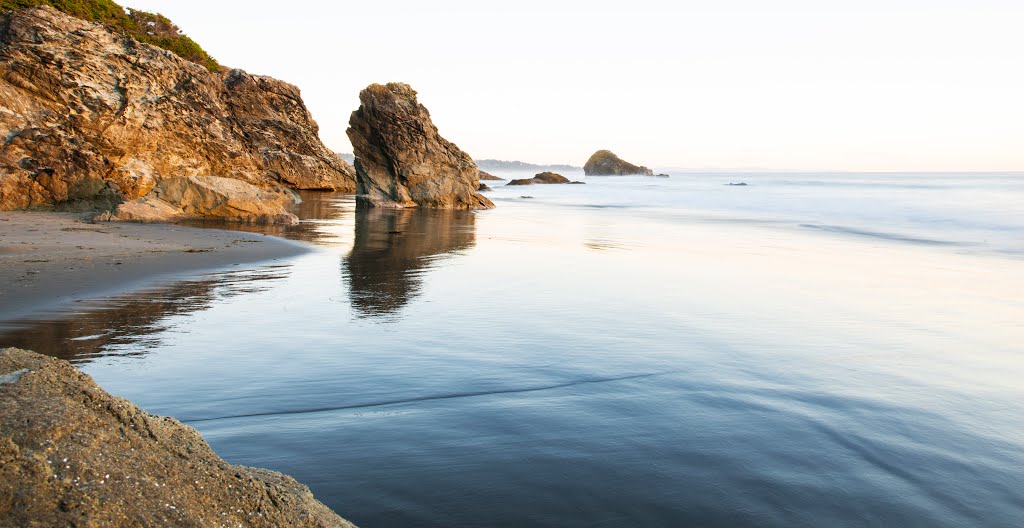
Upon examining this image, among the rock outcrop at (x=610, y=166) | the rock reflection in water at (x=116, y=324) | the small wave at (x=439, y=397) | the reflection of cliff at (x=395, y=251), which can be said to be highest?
the rock outcrop at (x=610, y=166)

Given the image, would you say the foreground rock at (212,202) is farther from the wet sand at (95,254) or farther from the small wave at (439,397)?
the small wave at (439,397)

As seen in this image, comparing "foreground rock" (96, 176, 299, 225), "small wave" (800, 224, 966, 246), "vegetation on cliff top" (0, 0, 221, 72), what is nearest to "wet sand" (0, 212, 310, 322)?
"foreground rock" (96, 176, 299, 225)

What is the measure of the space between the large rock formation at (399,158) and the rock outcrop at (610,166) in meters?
119

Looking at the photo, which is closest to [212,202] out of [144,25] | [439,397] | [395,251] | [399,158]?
[395,251]

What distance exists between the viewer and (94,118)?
66.3 ft

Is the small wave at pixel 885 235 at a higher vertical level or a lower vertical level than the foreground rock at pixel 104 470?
higher

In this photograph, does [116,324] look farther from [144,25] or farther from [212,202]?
[144,25]

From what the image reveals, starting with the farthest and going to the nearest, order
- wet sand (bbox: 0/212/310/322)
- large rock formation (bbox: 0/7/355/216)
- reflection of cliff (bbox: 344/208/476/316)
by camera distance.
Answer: large rock formation (bbox: 0/7/355/216) → reflection of cliff (bbox: 344/208/476/316) → wet sand (bbox: 0/212/310/322)

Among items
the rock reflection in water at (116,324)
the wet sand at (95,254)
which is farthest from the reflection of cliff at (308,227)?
the rock reflection in water at (116,324)

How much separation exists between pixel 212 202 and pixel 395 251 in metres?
7.32

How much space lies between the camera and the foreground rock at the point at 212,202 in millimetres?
18547

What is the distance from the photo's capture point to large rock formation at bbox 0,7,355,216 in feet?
59.5

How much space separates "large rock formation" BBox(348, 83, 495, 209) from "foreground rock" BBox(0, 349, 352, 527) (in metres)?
29.7

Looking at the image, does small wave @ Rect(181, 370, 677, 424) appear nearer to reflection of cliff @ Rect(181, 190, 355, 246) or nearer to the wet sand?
the wet sand
